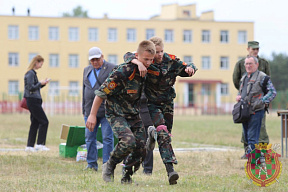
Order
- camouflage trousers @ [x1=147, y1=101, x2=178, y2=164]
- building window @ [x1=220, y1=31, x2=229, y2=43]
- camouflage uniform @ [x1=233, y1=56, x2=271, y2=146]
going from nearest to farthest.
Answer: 1. camouflage trousers @ [x1=147, y1=101, x2=178, y2=164]
2. camouflage uniform @ [x1=233, y1=56, x2=271, y2=146]
3. building window @ [x1=220, y1=31, x2=229, y2=43]

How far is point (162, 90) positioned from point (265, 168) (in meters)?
1.67

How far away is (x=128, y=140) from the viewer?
6664 millimetres

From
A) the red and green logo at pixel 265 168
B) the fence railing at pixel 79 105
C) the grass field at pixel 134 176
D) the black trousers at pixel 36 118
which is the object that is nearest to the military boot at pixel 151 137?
the grass field at pixel 134 176

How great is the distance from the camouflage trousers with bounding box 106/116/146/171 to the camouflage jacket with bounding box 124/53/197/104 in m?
0.53

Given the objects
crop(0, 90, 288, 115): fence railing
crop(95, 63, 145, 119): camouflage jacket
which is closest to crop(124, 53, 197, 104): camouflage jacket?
crop(95, 63, 145, 119): camouflage jacket

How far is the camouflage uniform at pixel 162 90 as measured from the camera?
23.1 feet

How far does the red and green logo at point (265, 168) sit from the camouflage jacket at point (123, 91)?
1.55 m

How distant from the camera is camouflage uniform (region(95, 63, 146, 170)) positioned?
6.66 meters

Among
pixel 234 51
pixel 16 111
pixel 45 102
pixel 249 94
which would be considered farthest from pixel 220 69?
pixel 249 94

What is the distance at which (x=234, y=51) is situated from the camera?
69.2m

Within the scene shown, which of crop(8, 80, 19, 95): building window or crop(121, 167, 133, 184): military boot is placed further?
crop(8, 80, 19, 95): building window

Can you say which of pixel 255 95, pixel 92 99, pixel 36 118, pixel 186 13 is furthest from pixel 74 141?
pixel 186 13

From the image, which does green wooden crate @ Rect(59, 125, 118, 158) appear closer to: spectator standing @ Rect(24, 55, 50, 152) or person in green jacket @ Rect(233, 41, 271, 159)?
spectator standing @ Rect(24, 55, 50, 152)

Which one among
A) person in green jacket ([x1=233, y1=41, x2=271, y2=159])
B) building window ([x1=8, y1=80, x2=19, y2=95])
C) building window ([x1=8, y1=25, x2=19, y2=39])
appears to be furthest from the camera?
building window ([x1=8, y1=80, x2=19, y2=95])
